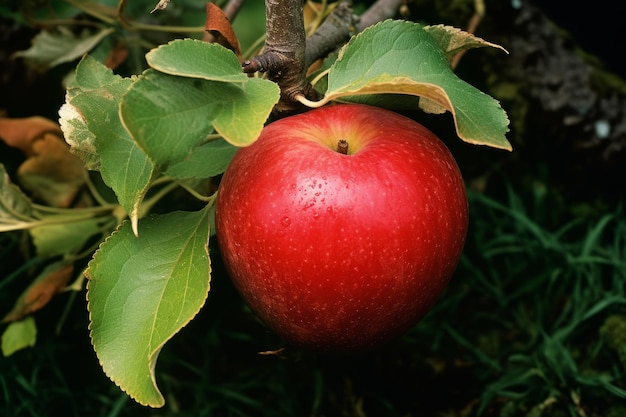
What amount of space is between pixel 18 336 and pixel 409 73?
86 cm

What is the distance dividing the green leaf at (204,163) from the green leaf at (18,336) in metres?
0.53

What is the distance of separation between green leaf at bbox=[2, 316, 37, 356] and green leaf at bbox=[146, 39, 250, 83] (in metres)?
0.73

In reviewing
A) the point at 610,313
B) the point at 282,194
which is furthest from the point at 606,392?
the point at 282,194

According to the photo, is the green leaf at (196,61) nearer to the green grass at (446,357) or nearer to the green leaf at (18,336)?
the green grass at (446,357)

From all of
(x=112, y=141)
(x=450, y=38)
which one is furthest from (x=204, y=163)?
(x=450, y=38)

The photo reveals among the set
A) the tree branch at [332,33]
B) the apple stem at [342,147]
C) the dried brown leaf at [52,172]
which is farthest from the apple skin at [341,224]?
the dried brown leaf at [52,172]

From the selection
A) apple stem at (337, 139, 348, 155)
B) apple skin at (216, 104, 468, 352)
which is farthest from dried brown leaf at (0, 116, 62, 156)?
apple stem at (337, 139, 348, 155)

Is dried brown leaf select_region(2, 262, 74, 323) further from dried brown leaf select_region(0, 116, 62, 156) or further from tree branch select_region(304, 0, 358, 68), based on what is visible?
tree branch select_region(304, 0, 358, 68)

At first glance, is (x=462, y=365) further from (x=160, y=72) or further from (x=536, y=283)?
(x=160, y=72)

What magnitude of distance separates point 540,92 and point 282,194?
3.35 ft

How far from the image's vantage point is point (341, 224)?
734mm

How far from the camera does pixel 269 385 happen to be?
1.30 m

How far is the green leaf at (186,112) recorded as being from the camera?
0.67m

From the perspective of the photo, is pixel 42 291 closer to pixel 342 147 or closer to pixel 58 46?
pixel 58 46
